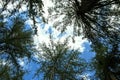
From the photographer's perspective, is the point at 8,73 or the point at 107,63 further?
the point at 8,73

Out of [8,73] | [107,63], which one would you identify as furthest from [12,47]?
[107,63]

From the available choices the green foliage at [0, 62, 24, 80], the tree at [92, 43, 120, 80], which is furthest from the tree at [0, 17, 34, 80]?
the tree at [92, 43, 120, 80]

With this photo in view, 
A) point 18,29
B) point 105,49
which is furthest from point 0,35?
point 105,49

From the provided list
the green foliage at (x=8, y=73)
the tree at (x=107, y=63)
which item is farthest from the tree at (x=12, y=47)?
the tree at (x=107, y=63)

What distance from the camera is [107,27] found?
491 inches

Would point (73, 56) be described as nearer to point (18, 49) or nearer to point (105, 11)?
point (105, 11)

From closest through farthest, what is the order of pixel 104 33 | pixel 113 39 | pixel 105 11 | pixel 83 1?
pixel 83 1
pixel 113 39
pixel 104 33
pixel 105 11

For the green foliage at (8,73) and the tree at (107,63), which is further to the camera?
the green foliage at (8,73)

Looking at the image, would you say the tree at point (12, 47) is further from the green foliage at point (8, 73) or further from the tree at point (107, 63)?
the tree at point (107, 63)

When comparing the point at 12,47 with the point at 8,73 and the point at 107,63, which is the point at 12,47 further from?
the point at 107,63

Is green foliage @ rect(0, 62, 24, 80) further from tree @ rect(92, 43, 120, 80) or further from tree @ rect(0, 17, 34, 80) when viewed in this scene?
tree @ rect(92, 43, 120, 80)

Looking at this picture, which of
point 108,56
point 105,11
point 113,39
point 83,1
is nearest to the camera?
point 108,56

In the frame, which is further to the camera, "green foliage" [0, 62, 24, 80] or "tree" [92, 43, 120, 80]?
"green foliage" [0, 62, 24, 80]

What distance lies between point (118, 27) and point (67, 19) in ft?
9.29
